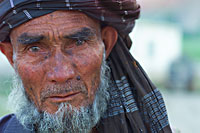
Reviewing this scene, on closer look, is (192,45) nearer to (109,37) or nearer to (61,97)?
(109,37)

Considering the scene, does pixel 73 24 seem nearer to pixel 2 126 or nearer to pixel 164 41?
pixel 2 126

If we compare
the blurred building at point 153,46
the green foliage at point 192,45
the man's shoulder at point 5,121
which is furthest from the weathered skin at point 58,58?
the green foliage at point 192,45

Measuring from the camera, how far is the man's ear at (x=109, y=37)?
233 cm

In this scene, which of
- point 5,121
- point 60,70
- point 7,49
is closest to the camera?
point 60,70

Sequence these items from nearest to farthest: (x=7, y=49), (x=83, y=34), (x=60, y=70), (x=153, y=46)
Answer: (x=60, y=70) → (x=83, y=34) → (x=7, y=49) → (x=153, y=46)

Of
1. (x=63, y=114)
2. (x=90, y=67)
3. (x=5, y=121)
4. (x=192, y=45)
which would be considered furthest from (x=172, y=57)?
(x=63, y=114)

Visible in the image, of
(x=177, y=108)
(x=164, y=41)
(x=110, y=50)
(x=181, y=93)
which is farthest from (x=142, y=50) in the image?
(x=110, y=50)

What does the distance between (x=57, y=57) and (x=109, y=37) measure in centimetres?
54

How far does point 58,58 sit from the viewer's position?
201 centimetres

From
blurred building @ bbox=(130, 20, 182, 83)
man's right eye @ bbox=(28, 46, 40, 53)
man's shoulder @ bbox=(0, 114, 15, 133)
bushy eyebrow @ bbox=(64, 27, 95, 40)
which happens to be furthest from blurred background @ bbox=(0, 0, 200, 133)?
bushy eyebrow @ bbox=(64, 27, 95, 40)

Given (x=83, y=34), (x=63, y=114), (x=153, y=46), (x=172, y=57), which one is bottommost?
(x=172, y=57)

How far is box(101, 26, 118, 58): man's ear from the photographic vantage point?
2.33 meters

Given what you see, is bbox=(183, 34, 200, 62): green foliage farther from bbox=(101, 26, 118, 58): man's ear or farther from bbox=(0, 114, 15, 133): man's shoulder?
bbox=(0, 114, 15, 133): man's shoulder

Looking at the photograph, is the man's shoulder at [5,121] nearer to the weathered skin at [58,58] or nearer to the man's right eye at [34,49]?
the weathered skin at [58,58]
